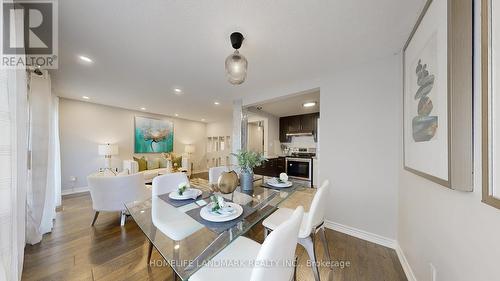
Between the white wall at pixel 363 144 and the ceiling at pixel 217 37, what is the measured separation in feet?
0.78

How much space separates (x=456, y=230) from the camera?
83cm

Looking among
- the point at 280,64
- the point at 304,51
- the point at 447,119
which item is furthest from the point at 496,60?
the point at 280,64

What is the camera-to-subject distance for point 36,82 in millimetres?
1995

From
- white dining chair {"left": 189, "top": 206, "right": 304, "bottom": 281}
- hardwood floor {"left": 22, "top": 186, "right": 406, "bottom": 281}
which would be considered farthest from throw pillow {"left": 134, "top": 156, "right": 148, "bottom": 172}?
white dining chair {"left": 189, "top": 206, "right": 304, "bottom": 281}

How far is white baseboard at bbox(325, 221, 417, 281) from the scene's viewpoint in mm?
1444

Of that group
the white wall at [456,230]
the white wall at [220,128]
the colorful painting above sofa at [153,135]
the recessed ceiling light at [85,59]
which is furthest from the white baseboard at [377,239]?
the colorful painting above sofa at [153,135]

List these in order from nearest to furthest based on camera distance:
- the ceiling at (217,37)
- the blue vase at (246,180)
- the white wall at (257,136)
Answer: the ceiling at (217,37) → the blue vase at (246,180) → the white wall at (257,136)

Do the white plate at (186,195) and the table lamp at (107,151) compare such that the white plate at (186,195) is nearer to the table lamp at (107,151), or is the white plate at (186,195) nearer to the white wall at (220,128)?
the table lamp at (107,151)

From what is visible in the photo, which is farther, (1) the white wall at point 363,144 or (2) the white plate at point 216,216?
(1) the white wall at point 363,144

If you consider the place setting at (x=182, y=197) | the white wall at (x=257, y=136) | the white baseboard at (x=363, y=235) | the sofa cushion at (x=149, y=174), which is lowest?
the white baseboard at (x=363, y=235)

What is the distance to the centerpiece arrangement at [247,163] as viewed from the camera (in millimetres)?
1682

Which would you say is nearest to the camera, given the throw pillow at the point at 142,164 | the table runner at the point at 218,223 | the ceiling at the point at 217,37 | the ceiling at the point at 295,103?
the table runner at the point at 218,223

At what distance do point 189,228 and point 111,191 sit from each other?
72.7 inches

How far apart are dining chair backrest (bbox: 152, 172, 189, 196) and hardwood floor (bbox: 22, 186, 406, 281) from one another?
0.69 metres
